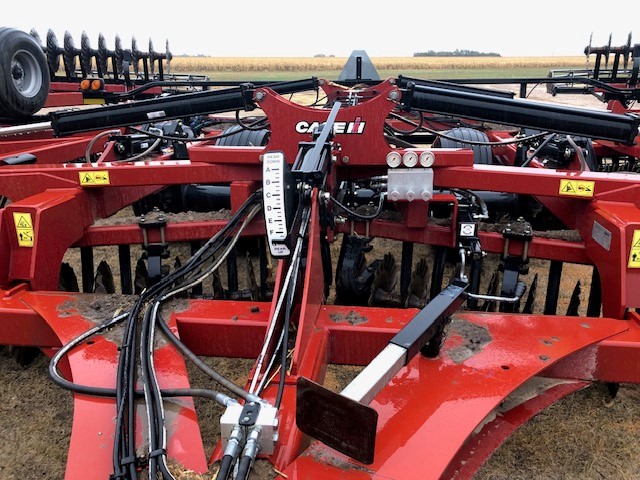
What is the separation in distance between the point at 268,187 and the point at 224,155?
52.7 inches

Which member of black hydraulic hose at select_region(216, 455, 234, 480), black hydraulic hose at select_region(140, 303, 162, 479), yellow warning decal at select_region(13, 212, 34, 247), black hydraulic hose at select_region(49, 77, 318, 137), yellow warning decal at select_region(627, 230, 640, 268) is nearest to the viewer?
black hydraulic hose at select_region(216, 455, 234, 480)

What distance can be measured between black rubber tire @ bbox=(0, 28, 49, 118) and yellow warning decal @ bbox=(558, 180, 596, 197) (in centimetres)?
399

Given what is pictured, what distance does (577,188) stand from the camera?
8.60ft

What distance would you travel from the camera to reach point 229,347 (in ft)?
6.73

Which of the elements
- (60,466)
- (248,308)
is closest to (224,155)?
(248,308)

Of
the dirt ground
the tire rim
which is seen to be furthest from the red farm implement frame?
the tire rim

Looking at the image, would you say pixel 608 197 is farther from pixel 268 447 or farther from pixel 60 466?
pixel 60 466

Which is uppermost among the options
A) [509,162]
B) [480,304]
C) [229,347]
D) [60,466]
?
[509,162]

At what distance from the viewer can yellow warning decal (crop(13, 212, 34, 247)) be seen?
93.3 inches

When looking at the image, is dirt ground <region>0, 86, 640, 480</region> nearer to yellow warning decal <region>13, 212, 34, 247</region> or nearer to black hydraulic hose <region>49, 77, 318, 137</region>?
yellow warning decal <region>13, 212, 34, 247</region>

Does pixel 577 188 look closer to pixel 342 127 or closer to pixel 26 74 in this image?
pixel 342 127

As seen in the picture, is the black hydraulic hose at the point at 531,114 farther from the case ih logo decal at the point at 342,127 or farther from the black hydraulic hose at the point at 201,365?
the black hydraulic hose at the point at 201,365

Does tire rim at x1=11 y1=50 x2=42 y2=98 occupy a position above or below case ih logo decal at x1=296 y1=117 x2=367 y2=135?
above

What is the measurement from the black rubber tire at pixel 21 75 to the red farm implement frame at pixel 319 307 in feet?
2.24
